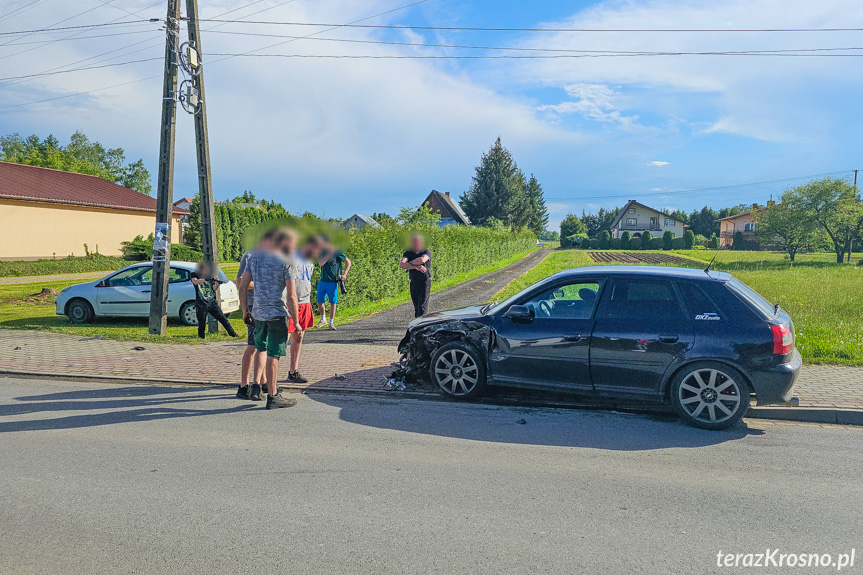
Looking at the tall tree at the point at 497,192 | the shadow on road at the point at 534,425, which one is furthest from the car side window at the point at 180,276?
the tall tree at the point at 497,192

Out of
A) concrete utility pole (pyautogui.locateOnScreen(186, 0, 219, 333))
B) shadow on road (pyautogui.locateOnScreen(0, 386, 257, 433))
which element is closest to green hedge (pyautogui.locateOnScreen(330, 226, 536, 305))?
concrete utility pole (pyautogui.locateOnScreen(186, 0, 219, 333))

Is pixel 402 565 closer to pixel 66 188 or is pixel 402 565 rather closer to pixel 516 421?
pixel 516 421

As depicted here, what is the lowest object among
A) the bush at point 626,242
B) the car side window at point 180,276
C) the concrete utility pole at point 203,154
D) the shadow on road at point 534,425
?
the shadow on road at point 534,425

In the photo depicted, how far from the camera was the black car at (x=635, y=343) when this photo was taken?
5.80m

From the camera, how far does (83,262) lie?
30453 millimetres

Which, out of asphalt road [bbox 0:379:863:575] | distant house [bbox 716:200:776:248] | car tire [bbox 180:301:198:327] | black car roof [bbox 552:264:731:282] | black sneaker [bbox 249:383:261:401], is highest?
distant house [bbox 716:200:776:248]

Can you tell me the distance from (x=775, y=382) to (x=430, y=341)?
3.64 m

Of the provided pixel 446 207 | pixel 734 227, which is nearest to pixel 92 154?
pixel 446 207

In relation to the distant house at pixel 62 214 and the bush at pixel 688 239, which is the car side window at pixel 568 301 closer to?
the distant house at pixel 62 214

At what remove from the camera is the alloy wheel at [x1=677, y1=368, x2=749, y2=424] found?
5820mm

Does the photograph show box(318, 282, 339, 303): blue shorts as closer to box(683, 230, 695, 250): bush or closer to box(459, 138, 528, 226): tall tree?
box(459, 138, 528, 226): tall tree

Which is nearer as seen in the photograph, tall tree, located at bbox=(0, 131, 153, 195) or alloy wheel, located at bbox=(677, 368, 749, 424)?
alloy wheel, located at bbox=(677, 368, 749, 424)

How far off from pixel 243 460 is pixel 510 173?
7524 cm

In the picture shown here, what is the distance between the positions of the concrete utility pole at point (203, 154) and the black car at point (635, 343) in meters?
6.64
